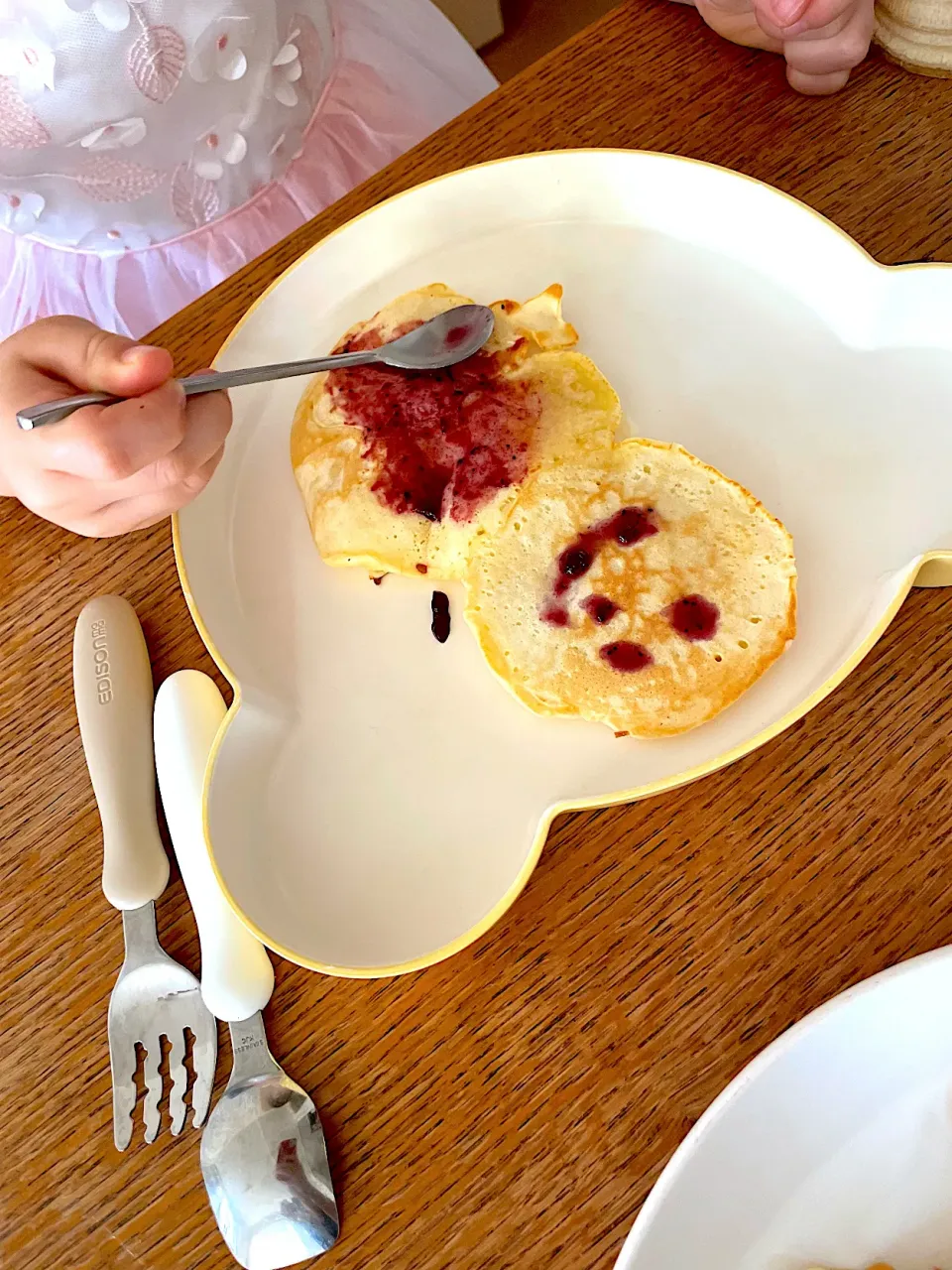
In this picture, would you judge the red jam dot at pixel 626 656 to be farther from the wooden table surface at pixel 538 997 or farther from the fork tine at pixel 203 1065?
the fork tine at pixel 203 1065

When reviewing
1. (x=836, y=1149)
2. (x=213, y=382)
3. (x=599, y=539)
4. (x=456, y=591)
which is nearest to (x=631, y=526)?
(x=599, y=539)

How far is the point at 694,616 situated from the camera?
66cm

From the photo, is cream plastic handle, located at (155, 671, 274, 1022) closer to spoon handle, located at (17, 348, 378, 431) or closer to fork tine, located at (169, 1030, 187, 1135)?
fork tine, located at (169, 1030, 187, 1135)

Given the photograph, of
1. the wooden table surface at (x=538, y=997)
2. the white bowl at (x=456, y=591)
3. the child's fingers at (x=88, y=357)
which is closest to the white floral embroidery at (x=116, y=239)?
the white bowl at (x=456, y=591)

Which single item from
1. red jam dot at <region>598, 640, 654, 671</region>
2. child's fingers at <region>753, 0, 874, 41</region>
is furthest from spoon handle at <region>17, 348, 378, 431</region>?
child's fingers at <region>753, 0, 874, 41</region>

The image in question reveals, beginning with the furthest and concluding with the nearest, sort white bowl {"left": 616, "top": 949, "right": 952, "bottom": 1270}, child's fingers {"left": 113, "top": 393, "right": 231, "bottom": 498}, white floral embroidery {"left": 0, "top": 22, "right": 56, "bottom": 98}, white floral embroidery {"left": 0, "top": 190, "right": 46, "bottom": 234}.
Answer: white floral embroidery {"left": 0, "top": 190, "right": 46, "bottom": 234} < white floral embroidery {"left": 0, "top": 22, "right": 56, "bottom": 98} < child's fingers {"left": 113, "top": 393, "right": 231, "bottom": 498} < white bowl {"left": 616, "top": 949, "right": 952, "bottom": 1270}

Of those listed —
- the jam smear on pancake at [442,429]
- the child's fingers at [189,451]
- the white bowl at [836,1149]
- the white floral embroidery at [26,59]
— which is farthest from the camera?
the white floral embroidery at [26,59]

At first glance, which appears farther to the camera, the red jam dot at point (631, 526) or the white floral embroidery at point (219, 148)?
the white floral embroidery at point (219, 148)

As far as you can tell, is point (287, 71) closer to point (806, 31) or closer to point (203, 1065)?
point (806, 31)

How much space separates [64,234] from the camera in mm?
956

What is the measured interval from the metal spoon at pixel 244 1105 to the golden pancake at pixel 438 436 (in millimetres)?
192

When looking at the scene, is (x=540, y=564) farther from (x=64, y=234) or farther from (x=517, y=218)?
(x=64, y=234)

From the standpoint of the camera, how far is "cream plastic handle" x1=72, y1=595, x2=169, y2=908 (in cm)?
64

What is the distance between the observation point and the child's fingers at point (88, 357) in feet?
1.88
